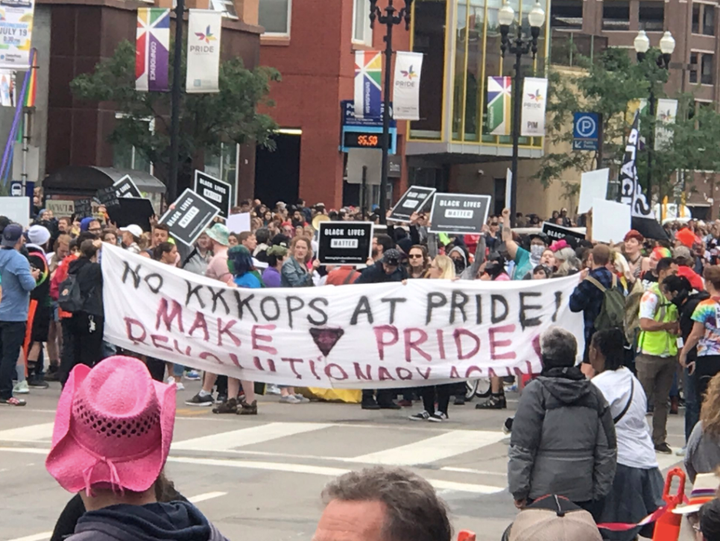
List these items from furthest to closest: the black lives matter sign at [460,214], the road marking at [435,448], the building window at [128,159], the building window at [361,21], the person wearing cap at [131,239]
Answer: the building window at [361,21]
the building window at [128,159]
the black lives matter sign at [460,214]
the person wearing cap at [131,239]
the road marking at [435,448]

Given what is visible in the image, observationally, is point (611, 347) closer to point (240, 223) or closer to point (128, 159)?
point (240, 223)

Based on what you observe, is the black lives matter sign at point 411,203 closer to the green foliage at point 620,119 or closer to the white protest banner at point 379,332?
the white protest banner at point 379,332

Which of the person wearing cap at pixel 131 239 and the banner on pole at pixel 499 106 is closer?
the person wearing cap at pixel 131 239

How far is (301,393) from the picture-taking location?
17484 millimetres

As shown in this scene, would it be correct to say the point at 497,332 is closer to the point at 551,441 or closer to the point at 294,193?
the point at 551,441

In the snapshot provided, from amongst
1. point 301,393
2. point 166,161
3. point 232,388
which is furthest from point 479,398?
point 166,161

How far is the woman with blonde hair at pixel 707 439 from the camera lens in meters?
7.02

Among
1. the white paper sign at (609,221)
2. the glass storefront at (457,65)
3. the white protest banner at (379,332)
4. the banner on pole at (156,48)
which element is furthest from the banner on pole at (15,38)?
the glass storefront at (457,65)

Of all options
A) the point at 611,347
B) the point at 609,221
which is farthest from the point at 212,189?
the point at 611,347

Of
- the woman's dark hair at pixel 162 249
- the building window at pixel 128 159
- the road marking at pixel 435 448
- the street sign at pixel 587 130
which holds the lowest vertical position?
the road marking at pixel 435 448

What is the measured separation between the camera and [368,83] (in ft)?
123

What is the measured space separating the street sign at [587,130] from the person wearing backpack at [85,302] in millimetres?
23740

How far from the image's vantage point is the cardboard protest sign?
1870 cm

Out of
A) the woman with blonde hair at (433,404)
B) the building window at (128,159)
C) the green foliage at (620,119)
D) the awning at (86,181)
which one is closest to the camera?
the woman with blonde hair at (433,404)
